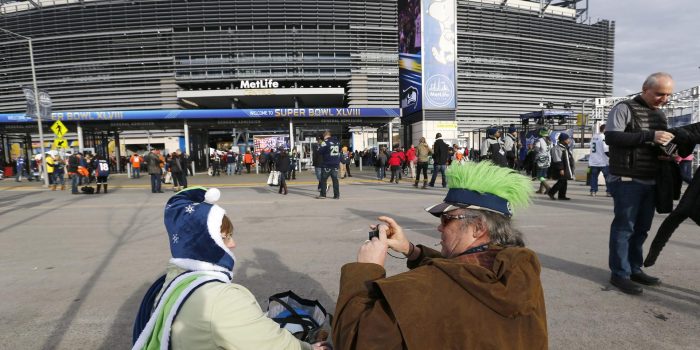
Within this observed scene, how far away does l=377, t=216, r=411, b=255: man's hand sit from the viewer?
160 centimetres

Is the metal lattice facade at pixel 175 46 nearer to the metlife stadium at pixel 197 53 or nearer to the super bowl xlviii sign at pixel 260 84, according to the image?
the metlife stadium at pixel 197 53

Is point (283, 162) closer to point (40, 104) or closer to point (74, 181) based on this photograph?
point (74, 181)

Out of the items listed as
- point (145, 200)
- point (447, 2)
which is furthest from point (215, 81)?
point (145, 200)

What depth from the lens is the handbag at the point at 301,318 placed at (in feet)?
6.30

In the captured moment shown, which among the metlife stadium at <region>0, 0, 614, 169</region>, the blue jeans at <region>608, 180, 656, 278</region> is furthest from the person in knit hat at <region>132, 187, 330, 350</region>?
the metlife stadium at <region>0, 0, 614, 169</region>

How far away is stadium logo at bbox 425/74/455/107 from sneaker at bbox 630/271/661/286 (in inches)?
614

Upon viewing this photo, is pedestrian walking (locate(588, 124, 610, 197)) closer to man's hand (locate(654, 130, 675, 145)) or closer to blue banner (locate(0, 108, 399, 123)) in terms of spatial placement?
man's hand (locate(654, 130, 675, 145))

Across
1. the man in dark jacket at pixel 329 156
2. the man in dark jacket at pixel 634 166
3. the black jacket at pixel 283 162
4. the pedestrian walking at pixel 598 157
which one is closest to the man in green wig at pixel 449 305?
the man in dark jacket at pixel 634 166

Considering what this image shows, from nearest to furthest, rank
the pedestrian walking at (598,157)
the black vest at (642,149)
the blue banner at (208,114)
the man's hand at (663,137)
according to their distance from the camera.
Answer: the man's hand at (663,137) → the black vest at (642,149) → the pedestrian walking at (598,157) → the blue banner at (208,114)

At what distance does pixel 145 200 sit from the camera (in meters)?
11.2

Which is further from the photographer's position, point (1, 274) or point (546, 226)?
point (546, 226)

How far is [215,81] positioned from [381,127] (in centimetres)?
3045

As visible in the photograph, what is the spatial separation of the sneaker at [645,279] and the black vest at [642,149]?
100 cm

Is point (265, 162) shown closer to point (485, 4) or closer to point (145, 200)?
point (145, 200)
